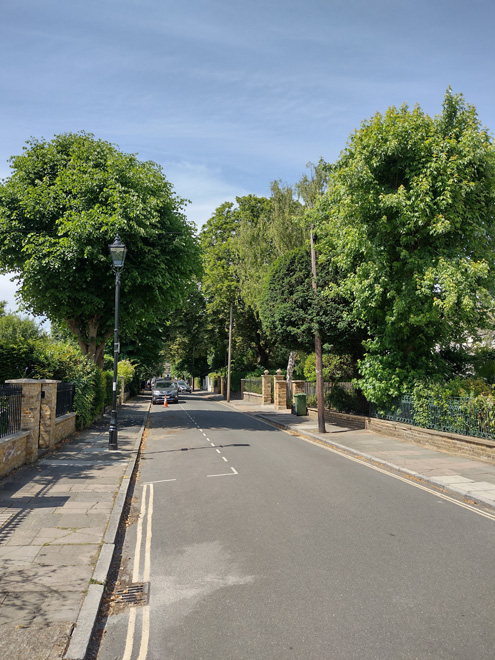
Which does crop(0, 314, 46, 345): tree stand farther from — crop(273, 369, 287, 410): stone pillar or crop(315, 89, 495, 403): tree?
crop(315, 89, 495, 403): tree

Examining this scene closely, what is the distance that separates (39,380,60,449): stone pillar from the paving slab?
115 centimetres

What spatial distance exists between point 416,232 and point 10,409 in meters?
13.1

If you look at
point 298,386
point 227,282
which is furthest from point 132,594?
point 227,282

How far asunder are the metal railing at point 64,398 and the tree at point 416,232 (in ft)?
33.2

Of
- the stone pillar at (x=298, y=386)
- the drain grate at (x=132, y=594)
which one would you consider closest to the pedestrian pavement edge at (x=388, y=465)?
the drain grate at (x=132, y=594)

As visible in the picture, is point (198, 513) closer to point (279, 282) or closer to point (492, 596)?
point (492, 596)

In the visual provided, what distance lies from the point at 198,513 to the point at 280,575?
9.41 ft

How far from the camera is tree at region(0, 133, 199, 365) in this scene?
62.8 ft

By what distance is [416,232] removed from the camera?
16.0 metres

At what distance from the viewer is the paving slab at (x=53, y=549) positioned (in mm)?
4223

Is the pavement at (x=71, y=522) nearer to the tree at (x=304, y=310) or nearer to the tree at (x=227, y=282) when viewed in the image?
the tree at (x=304, y=310)

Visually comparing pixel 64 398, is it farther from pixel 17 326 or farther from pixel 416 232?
pixel 17 326

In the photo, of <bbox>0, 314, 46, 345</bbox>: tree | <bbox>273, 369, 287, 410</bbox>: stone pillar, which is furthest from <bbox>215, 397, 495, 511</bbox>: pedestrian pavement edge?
<bbox>0, 314, 46, 345</bbox>: tree

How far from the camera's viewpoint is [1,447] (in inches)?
383
